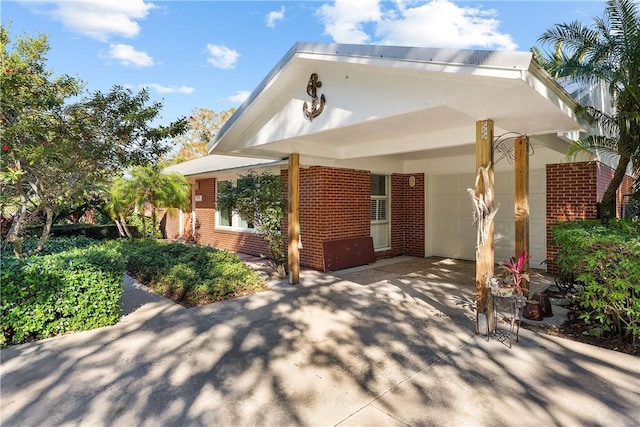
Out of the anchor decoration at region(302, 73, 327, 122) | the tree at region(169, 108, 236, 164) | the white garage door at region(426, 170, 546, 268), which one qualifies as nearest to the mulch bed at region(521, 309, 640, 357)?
the white garage door at region(426, 170, 546, 268)

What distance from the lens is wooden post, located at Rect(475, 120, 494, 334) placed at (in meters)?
4.52

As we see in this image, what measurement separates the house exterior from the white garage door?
0.10 feet

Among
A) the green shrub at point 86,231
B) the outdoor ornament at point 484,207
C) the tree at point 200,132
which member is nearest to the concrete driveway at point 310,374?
the outdoor ornament at point 484,207

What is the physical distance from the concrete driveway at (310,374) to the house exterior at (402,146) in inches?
96.3

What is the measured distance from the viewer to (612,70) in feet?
19.5

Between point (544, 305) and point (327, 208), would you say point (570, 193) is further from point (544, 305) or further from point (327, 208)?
point (327, 208)

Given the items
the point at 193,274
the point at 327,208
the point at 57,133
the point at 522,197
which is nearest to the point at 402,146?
the point at 522,197

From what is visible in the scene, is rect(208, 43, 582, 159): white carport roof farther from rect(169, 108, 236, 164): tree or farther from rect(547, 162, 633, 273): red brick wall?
rect(169, 108, 236, 164): tree

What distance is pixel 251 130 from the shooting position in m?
6.98

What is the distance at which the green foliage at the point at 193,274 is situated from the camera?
622 centimetres

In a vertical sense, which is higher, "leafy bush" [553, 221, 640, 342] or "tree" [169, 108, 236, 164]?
"tree" [169, 108, 236, 164]

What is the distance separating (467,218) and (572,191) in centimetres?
277

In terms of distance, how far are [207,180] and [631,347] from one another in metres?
12.9

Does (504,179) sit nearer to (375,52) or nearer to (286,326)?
(375,52)
